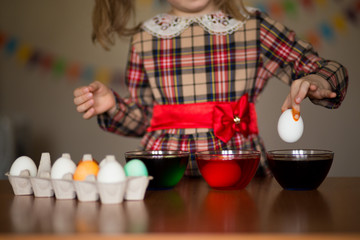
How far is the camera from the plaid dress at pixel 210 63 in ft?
4.27

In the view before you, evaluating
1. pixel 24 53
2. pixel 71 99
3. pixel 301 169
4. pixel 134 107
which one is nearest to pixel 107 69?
pixel 71 99

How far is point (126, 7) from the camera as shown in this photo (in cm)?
153

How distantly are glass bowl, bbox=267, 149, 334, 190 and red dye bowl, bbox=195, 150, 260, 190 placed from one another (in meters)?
0.05

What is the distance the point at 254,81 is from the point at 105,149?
1.77 meters

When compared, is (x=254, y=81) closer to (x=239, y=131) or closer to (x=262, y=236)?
(x=239, y=131)

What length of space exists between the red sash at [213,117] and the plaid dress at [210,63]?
2cm

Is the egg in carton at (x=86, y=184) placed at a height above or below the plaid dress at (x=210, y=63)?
below

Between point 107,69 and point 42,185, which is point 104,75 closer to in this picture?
point 107,69

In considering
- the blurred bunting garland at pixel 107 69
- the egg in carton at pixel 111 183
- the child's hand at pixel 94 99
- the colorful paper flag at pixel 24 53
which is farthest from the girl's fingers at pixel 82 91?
the colorful paper flag at pixel 24 53

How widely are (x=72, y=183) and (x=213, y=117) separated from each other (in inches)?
21.8

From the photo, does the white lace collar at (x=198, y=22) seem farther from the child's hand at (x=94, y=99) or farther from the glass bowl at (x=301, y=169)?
the glass bowl at (x=301, y=169)

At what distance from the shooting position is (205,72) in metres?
1.34

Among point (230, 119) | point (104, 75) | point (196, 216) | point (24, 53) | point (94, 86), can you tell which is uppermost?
point (24, 53)

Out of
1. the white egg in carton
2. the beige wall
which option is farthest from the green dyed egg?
the beige wall
